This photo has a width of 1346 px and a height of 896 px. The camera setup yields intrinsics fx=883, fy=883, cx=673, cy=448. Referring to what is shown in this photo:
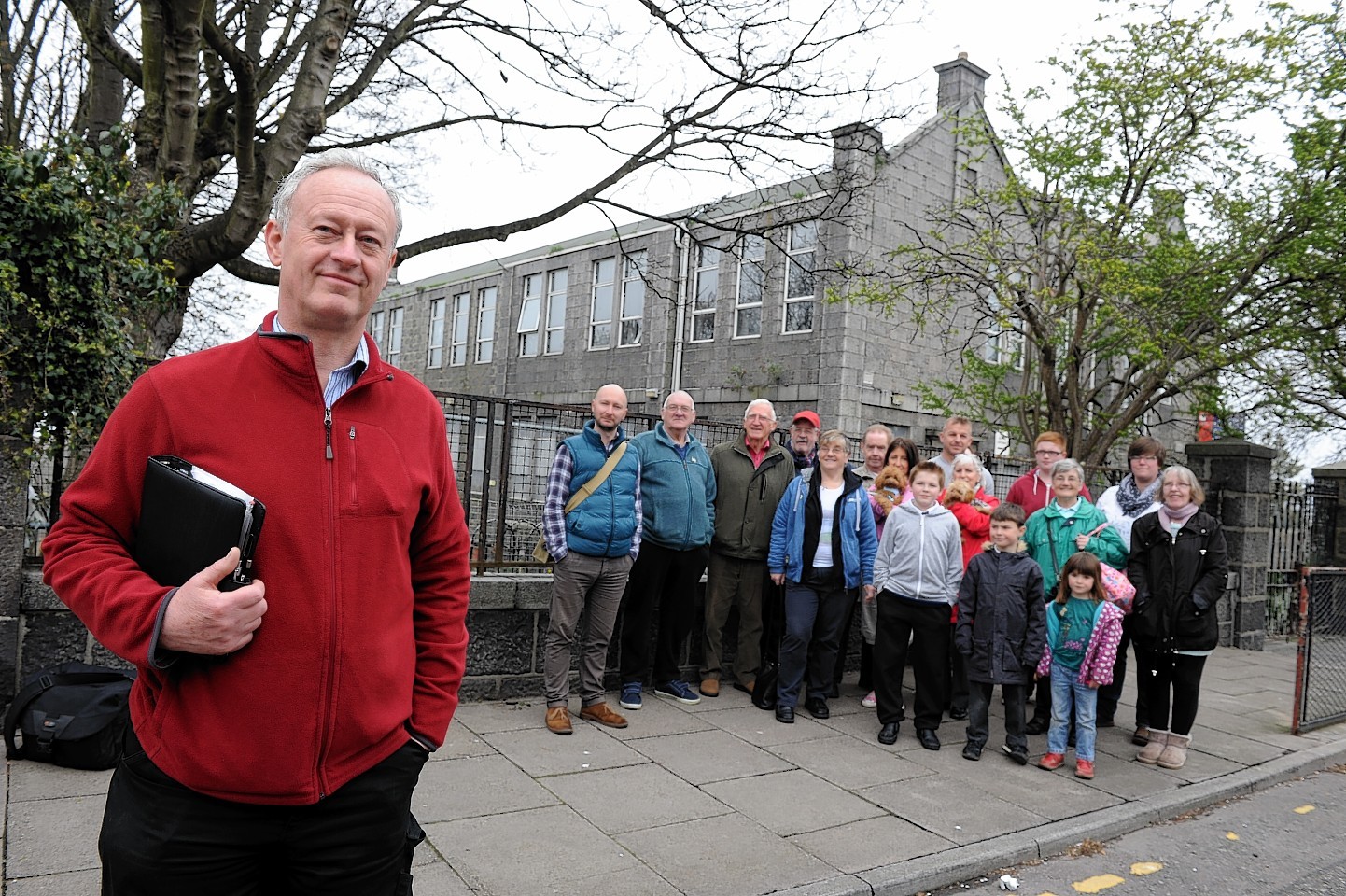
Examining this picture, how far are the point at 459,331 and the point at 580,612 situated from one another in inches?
1008

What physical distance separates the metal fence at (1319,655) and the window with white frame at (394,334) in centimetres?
3012

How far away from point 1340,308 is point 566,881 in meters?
11.6

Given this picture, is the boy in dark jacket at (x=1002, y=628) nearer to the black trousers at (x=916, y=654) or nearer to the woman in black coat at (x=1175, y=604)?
the black trousers at (x=916, y=654)

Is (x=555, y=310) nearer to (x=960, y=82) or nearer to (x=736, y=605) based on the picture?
(x=960, y=82)

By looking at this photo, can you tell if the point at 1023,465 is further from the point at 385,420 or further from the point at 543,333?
the point at 543,333

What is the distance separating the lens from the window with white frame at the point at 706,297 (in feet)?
66.4

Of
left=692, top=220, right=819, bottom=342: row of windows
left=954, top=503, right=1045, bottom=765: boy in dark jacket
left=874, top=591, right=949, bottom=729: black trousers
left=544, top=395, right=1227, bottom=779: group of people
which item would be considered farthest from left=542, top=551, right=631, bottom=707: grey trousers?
left=692, top=220, right=819, bottom=342: row of windows

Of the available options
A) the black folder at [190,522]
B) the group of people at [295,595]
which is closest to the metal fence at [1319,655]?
the group of people at [295,595]

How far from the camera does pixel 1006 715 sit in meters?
5.91

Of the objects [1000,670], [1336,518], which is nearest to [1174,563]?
[1000,670]

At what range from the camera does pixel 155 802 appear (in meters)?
1.68

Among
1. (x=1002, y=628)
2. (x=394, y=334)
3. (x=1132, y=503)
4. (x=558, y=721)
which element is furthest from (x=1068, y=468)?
(x=394, y=334)

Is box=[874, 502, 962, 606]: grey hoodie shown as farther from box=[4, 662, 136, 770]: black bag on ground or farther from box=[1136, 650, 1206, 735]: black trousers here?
box=[4, 662, 136, 770]: black bag on ground

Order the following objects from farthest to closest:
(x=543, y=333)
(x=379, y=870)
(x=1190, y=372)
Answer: (x=543, y=333), (x=1190, y=372), (x=379, y=870)
